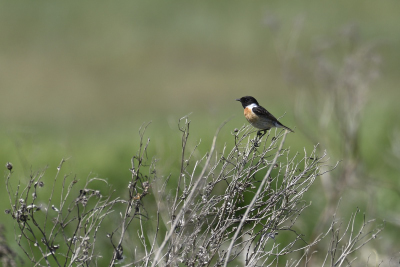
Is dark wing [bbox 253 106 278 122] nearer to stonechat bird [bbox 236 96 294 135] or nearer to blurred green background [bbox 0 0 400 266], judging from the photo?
stonechat bird [bbox 236 96 294 135]

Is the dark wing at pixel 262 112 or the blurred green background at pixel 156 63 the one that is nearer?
the dark wing at pixel 262 112

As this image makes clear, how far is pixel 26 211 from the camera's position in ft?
11.3

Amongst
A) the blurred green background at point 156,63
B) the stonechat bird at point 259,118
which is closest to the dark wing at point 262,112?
the stonechat bird at point 259,118

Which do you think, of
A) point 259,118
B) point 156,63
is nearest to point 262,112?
point 259,118

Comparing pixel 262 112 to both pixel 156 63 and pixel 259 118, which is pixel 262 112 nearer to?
pixel 259 118

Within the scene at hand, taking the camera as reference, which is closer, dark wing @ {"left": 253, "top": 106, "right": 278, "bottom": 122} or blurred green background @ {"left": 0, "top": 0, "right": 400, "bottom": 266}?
dark wing @ {"left": 253, "top": 106, "right": 278, "bottom": 122}

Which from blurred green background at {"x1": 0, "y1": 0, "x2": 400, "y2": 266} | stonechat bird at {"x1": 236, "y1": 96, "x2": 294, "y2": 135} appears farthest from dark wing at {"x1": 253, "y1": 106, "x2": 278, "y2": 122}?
blurred green background at {"x1": 0, "y1": 0, "x2": 400, "y2": 266}

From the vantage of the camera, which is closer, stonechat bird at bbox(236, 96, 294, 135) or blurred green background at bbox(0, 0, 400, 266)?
stonechat bird at bbox(236, 96, 294, 135)

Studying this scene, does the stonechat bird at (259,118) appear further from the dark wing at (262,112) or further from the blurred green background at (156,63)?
the blurred green background at (156,63)

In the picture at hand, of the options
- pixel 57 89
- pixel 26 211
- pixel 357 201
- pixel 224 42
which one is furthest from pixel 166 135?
pixel 224 42

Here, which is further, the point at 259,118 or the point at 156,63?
the point at 156,63

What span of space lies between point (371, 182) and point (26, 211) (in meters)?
5.03

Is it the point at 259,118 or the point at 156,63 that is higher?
the point at 259,118

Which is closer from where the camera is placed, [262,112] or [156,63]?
[262,112]
